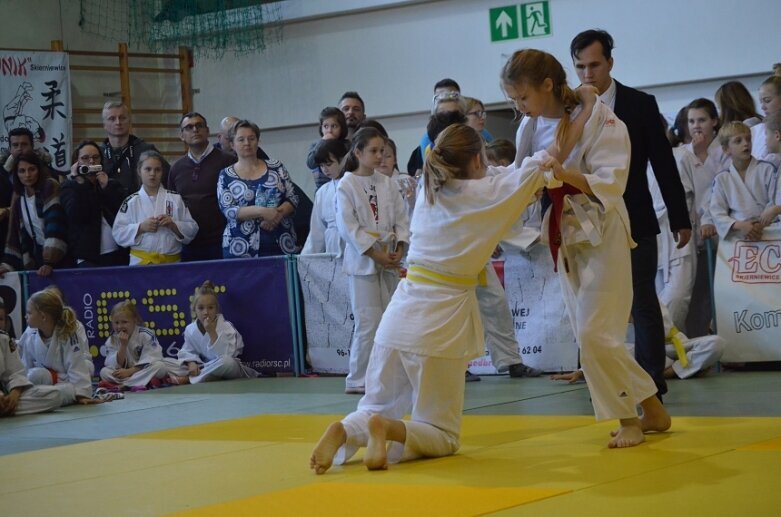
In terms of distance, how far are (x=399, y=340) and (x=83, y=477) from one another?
1.46m

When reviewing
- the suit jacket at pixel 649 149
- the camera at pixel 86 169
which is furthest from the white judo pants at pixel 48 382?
the suit jacket at pixel 649 149

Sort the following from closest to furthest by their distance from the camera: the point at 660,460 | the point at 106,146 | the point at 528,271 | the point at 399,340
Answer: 1. the point at 660,460
2. the point at 399,340
3. the point at 528,271
4. the point at 106,146

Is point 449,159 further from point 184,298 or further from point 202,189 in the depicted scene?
point 202,189

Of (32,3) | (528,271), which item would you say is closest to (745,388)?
(528,271)

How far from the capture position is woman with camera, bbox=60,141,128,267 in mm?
9727

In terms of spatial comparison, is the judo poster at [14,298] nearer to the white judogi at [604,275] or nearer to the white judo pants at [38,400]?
the white judo pants at [38,400]

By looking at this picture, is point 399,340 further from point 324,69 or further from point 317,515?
point 324,69

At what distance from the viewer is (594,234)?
4.27 meters

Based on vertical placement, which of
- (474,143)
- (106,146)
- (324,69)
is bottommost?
(474,143)

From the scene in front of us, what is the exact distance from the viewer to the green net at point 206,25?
13.1 m

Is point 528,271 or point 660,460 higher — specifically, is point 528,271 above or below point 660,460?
above

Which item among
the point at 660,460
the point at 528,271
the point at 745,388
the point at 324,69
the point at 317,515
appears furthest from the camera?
the point at 324,69

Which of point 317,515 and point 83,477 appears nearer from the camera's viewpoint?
point 317,515

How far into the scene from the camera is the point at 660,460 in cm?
391
